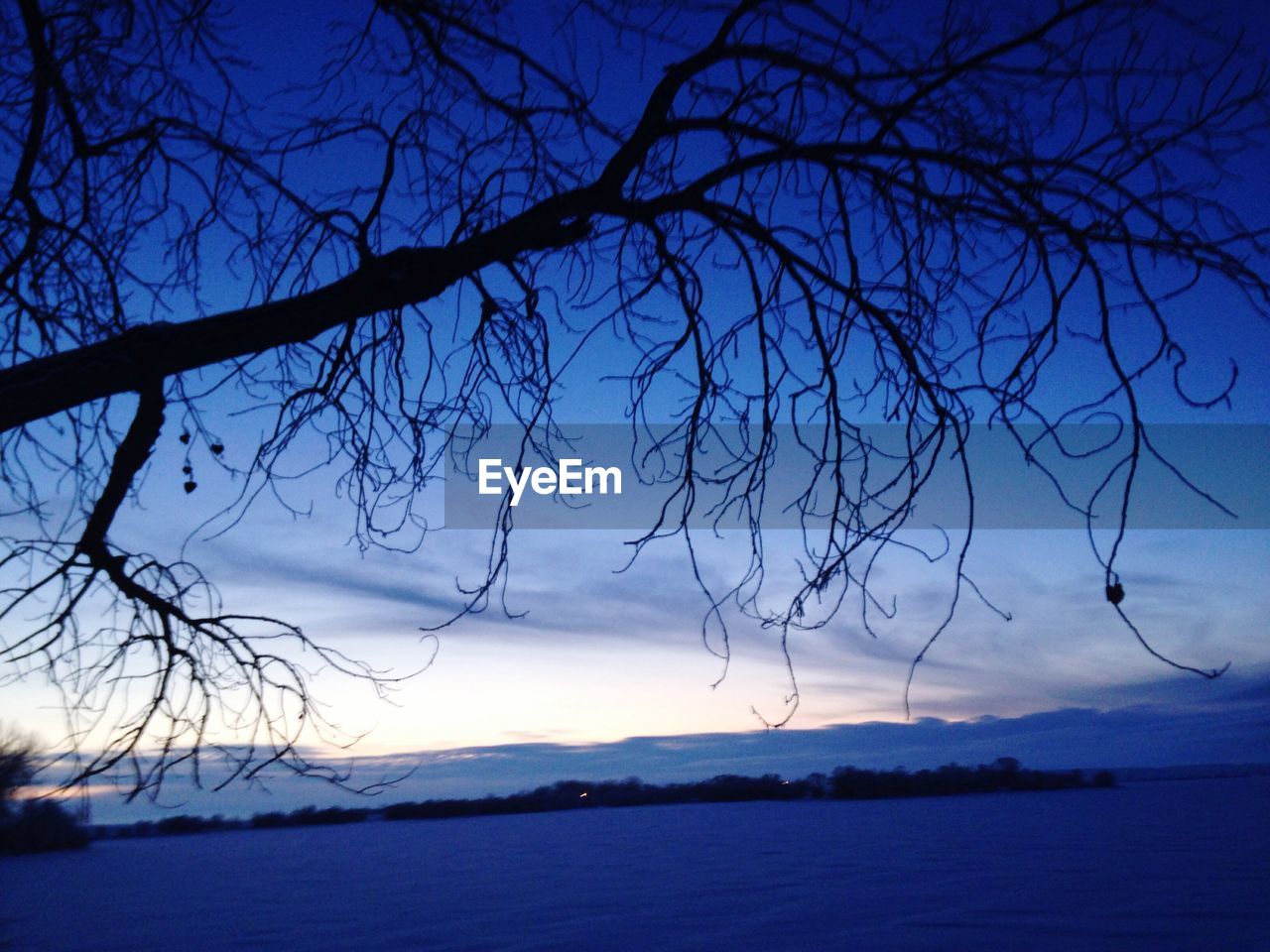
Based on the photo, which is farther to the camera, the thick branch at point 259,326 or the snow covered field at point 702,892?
the snow covered field at point 702,892

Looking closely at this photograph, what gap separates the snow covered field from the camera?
437 centimetres

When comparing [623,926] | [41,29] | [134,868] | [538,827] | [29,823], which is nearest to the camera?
[41,29]

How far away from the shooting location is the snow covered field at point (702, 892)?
4.37 meters

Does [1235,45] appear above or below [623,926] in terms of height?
above

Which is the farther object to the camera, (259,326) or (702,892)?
(702,892)

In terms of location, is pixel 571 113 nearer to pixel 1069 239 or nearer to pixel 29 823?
pixel 1069 239

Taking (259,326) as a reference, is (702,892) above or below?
below

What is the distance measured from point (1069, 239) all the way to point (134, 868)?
12194 millimetres

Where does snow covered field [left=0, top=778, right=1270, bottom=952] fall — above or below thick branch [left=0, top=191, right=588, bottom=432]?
below

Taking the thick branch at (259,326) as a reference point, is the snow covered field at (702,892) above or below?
below

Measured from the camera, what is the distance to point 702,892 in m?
5.91

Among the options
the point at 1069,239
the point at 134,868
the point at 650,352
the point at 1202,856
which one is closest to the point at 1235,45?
the point at 1069,239

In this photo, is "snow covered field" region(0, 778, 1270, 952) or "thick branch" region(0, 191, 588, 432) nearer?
"thick branch" region(0, 191, 588, 432)

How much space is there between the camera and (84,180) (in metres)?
3.35
